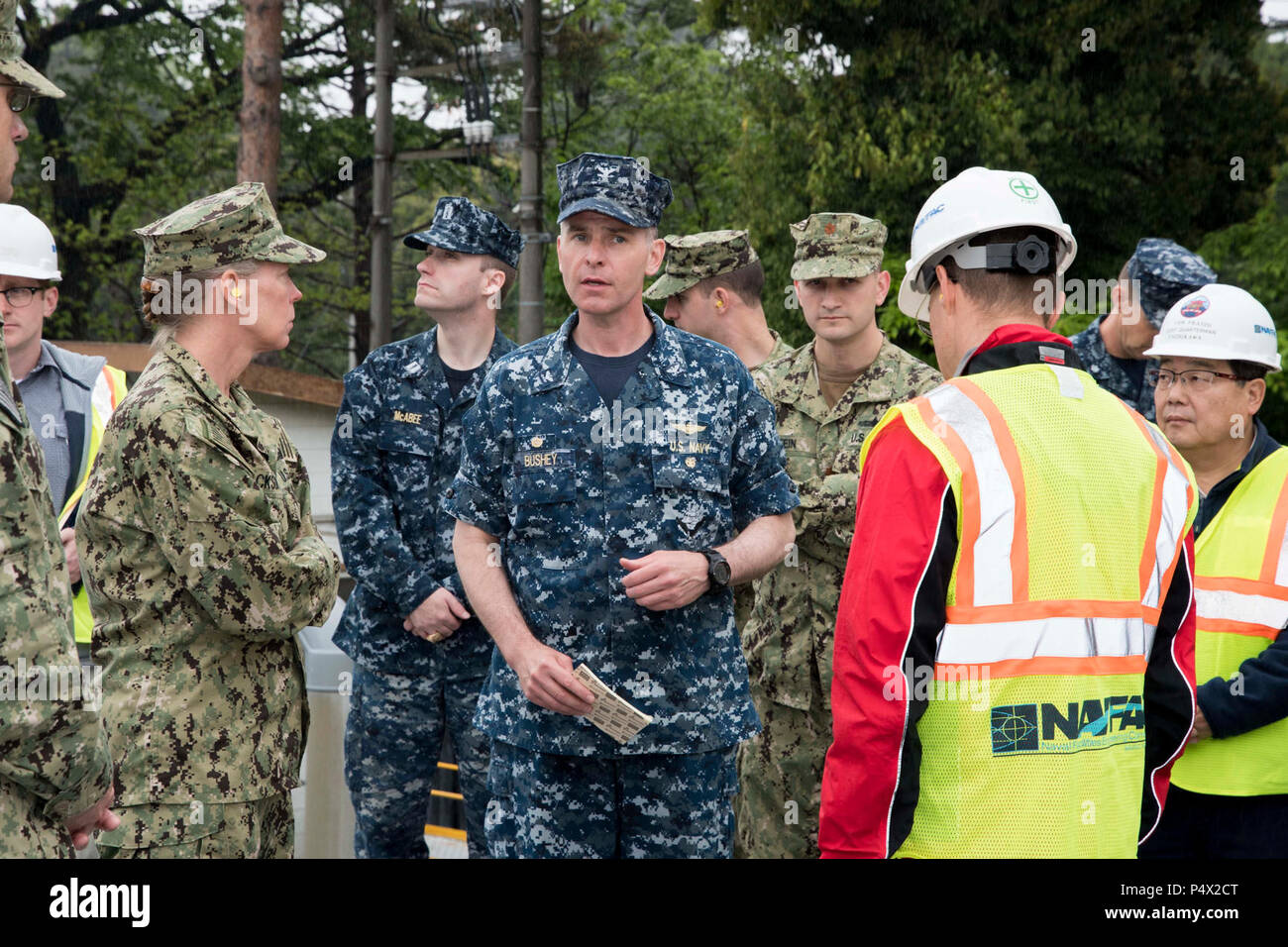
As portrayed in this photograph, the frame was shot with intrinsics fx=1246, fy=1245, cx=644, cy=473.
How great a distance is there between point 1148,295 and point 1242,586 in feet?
5.84

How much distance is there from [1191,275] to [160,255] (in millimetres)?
3588

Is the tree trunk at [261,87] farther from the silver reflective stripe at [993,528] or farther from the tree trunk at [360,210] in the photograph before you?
the tree trunk at [360,210]

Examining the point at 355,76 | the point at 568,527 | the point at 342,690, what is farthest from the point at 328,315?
the point at 568,527

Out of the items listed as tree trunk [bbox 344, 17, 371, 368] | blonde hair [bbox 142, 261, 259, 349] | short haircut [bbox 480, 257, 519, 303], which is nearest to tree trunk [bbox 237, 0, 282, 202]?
short haircut [bbox 480, 257, 519, 303]

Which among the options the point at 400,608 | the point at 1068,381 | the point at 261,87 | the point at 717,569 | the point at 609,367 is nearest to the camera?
the point at 1068,381

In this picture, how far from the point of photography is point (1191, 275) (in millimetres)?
4641

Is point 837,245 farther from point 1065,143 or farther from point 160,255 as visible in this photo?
point 1065,143

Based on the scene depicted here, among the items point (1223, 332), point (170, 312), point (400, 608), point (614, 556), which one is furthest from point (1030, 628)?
point (400, 608)

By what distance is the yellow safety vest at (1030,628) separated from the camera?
2270 mm

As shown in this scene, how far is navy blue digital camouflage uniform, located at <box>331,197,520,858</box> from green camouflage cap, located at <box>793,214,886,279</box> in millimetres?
1354

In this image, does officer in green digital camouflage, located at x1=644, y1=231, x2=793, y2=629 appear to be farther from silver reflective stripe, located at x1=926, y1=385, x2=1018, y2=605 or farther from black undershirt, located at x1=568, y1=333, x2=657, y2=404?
silver reflective stripe, located at x1=926, y1=385, x2=1018, y2=605

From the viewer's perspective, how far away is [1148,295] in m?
4.73

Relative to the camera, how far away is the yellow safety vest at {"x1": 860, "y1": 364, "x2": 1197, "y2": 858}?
227 cm

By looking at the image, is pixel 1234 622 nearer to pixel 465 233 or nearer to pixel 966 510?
pixel 966 510
